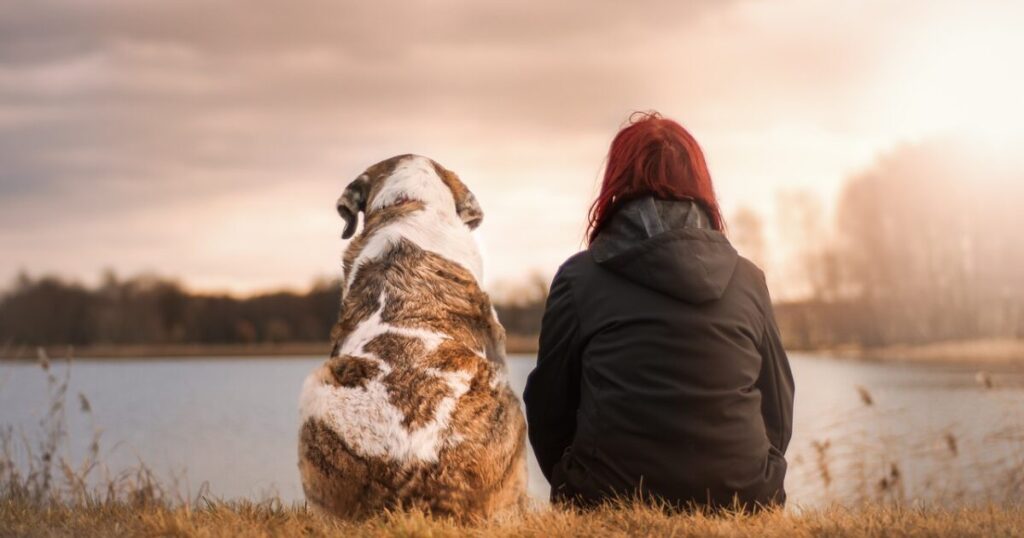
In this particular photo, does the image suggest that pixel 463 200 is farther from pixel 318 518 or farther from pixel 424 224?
pixel 318 518

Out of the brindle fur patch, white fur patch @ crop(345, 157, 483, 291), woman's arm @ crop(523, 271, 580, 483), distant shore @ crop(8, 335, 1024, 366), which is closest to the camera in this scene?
the brindle fur patch

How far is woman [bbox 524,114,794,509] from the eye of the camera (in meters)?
4.59

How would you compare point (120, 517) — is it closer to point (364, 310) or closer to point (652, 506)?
point (364, 310)

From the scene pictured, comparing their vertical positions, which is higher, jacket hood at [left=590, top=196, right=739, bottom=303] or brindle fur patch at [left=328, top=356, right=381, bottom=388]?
jacket hood at [left=590, top=196, right=739, bottom=303]

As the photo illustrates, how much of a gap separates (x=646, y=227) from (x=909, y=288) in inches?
1498

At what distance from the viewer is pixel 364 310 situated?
16.8 ft

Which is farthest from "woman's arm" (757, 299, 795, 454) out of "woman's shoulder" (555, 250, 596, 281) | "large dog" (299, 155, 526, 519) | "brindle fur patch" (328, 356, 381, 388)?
"brindle fur patch" (328, 356, 381, 388)

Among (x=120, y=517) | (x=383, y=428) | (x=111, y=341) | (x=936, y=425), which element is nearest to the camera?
(x=383, y=428)

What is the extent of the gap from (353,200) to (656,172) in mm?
2160

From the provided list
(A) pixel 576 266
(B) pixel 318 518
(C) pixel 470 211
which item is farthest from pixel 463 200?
(B) pixel 318 518

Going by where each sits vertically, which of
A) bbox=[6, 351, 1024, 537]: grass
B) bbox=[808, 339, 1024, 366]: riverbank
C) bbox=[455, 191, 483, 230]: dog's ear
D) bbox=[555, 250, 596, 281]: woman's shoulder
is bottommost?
bbox=[808, 339, 1024, 366]: riverbank

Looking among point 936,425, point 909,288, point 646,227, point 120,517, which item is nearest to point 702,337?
point 646,227

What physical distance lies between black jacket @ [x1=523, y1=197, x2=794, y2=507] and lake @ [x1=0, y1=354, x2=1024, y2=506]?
0.79 metres

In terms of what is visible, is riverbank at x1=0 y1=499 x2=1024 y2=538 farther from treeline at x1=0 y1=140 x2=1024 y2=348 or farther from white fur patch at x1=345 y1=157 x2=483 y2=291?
treeline at x1=0 y1=140 x2=1024 y2=348
